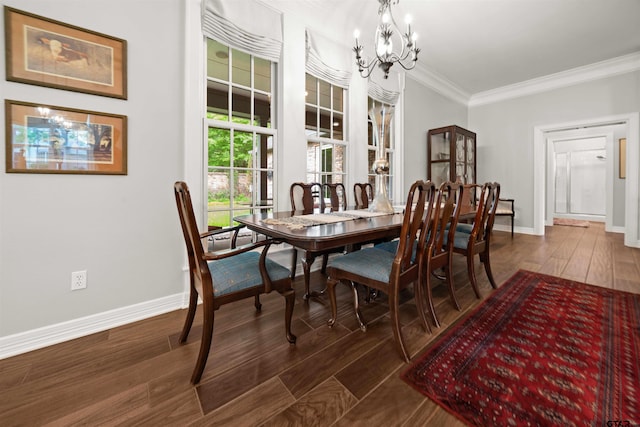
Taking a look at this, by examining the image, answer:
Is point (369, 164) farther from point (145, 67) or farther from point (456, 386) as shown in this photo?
point (456, 386)

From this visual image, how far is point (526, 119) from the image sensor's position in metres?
5.15

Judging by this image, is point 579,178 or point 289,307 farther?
point 579,178

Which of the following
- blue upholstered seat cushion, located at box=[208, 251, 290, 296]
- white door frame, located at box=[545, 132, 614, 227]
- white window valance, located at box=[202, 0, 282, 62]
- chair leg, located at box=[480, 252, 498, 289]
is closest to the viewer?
blue upholstered seat cushion, located at box=[208, 251, 290, 296]

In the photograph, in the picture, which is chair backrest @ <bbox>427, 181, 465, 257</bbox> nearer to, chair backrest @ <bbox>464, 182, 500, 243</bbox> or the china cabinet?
chair backrest @ <bbox>464, 182, 500, 243</bbox>

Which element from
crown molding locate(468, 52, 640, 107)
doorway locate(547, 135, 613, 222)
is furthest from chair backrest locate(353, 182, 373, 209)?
doorway locate(547, 135, 613, 222)

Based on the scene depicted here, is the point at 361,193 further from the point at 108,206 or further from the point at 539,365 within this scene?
the point at 108,206

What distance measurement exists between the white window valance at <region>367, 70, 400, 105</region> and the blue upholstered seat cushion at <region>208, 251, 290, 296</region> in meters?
3.09

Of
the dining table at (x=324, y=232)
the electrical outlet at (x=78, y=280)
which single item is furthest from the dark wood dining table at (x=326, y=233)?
the electrical outlet at (x=78, y=280)

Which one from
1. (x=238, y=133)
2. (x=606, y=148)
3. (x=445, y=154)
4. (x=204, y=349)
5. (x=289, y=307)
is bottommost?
(x=204, y=349)

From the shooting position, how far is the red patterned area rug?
112 centimetres

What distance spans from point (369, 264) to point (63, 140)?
209 cm

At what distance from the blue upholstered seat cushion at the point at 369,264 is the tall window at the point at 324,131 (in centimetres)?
158

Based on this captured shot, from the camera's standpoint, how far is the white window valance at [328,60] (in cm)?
298

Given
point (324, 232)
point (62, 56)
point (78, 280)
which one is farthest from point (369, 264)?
point (62, 56)
